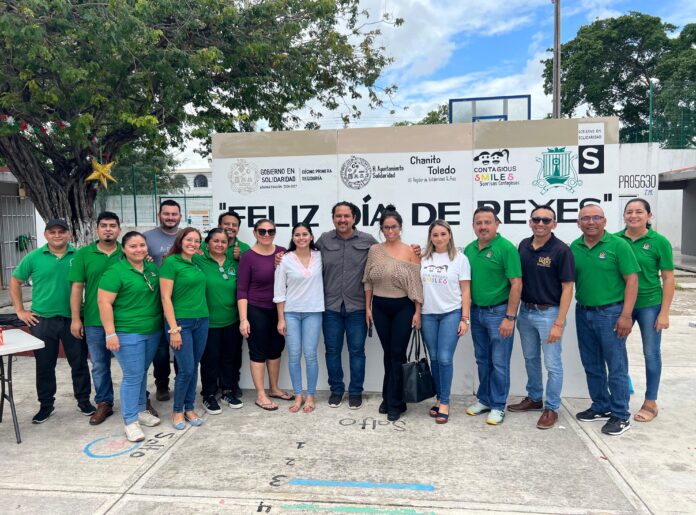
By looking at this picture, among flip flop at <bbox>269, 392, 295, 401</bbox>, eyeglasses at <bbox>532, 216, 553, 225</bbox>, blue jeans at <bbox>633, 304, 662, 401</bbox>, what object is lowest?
flip flop at <bbox>269, 392, 295, 401</bbox>

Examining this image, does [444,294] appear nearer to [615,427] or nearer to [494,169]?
[494,169]

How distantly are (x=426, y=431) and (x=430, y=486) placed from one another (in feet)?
2.80

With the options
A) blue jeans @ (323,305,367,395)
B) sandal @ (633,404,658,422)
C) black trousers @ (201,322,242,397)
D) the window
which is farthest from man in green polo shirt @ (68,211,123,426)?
the window

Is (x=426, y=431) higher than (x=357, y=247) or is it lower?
lower

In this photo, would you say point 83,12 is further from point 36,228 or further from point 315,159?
point 36,228

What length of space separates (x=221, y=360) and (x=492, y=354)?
7.52 feet

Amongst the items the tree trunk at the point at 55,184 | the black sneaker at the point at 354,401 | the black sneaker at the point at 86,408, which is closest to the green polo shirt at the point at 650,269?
the black sneaker at the point at 354,401

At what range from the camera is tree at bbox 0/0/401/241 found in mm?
6211

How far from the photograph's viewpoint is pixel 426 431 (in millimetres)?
3951

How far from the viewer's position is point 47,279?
159 inches

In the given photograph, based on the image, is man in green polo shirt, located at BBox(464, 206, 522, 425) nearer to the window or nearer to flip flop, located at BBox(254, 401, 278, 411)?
flip flop, located at BBox(254, 401, 278, 411)

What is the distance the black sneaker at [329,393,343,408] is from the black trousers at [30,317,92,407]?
6.78 ft

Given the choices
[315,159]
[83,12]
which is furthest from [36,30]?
[315,159]

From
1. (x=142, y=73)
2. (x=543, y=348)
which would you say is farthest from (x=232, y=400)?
(x=142, y=73)
